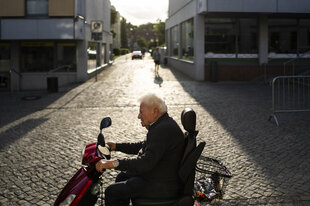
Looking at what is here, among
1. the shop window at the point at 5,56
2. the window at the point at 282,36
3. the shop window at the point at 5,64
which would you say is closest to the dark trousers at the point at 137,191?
the shop window at the point at 5,64

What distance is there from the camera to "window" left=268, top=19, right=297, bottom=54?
2062 cm

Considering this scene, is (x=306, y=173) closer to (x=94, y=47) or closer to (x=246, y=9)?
(x=246, y=9)

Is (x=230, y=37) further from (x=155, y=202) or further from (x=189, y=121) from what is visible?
(x=155, y=202)

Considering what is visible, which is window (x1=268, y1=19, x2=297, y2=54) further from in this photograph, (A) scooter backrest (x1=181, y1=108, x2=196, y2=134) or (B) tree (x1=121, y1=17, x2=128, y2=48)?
(B) tree (x1=121, y1=17, x2=128, y2=48)

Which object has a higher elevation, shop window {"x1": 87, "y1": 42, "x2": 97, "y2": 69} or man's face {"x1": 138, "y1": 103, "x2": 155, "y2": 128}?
shop window {"x1": 87, "y1": 42, "x2": 97, "y2": 69}

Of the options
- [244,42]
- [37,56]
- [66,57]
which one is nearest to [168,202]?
[66,57]

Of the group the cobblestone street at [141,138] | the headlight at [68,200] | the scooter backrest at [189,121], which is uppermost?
the scooter backrest at [189,121]

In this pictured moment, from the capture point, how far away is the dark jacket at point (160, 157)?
2910mm

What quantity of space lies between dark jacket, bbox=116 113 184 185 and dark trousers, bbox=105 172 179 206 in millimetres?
51

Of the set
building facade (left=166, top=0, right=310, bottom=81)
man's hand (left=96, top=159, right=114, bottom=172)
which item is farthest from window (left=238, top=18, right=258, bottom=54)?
man's hand (left=96, top=159, right=114, bottom=172)

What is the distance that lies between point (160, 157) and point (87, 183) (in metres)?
0.61

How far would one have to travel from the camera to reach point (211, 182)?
339 centimetres

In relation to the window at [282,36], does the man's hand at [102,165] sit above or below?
below

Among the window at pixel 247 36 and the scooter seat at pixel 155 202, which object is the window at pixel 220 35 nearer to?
the window at pixel 247 36
